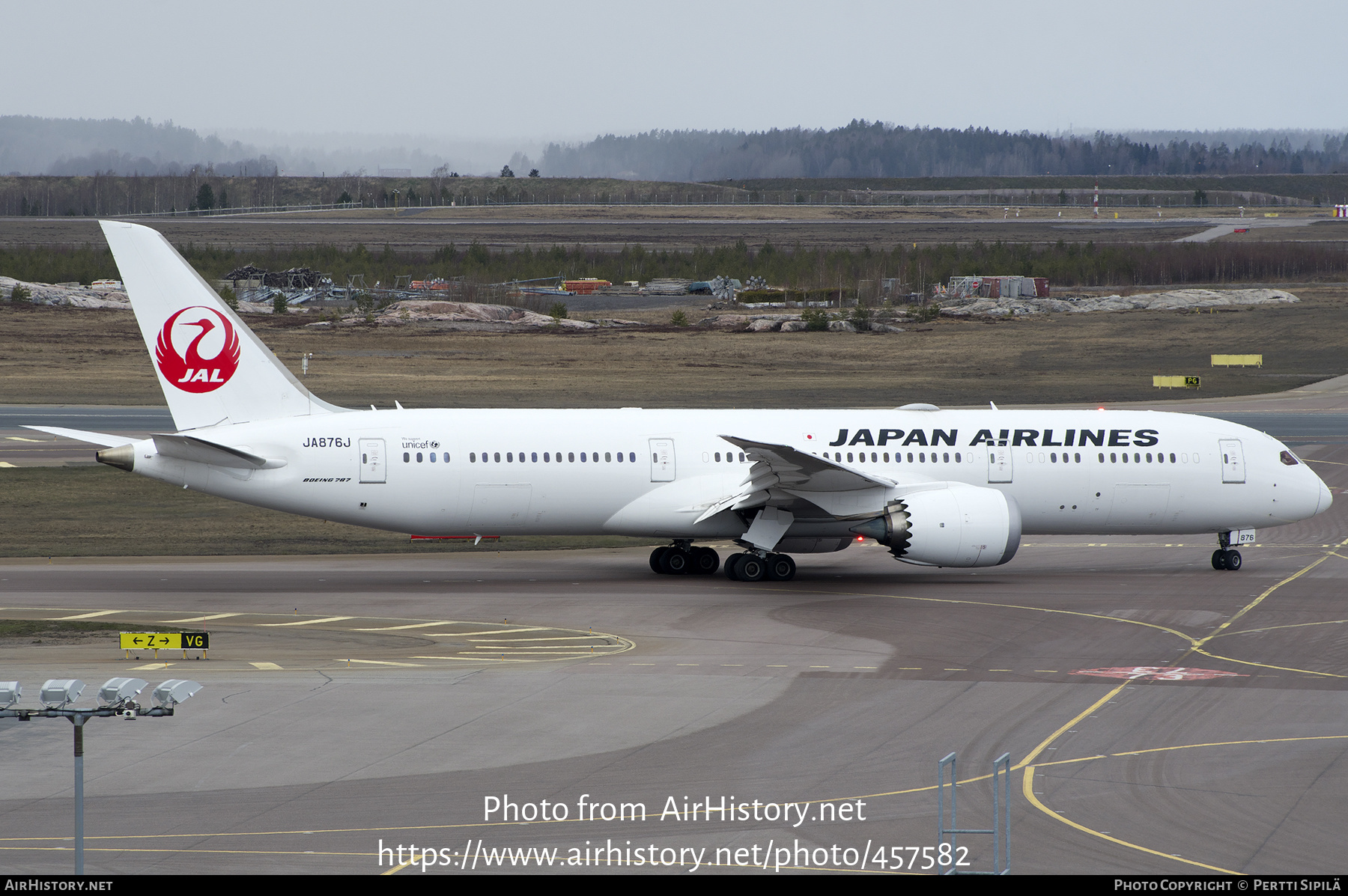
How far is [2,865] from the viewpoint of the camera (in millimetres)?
14891

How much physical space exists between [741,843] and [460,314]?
88.6 meters

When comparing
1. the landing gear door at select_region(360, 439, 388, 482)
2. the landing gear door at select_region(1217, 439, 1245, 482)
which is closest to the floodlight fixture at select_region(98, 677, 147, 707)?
the landing gear door at select_region(360, 439, 388, 482)

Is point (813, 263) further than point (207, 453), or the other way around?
Result: point (813, 263)

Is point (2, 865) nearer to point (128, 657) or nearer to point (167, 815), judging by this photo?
point (167, 815)

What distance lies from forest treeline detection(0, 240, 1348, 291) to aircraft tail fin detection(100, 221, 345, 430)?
90495 mm

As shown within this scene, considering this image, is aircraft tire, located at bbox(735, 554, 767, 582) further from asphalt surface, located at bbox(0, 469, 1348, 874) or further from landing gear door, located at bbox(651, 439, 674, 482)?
landing gear door, located at bbox(651, 439, 674, 482)

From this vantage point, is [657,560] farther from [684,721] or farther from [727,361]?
[727,361]

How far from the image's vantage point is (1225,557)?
119ft

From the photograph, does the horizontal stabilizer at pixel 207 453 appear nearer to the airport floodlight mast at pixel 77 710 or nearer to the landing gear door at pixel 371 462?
the landing gear door at pixel 371 462

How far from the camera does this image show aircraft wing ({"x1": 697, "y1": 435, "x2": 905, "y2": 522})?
32844 millimetres

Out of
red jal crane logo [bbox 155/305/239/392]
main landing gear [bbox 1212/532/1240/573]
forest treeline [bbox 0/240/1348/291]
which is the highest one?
forest treeline [bbox 0/240/1348/291]

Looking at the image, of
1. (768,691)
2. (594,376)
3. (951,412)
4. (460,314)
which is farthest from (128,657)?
(460,314)

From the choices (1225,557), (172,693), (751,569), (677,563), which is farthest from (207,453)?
(1225,557)

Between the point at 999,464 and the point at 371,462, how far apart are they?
15.3 meters
